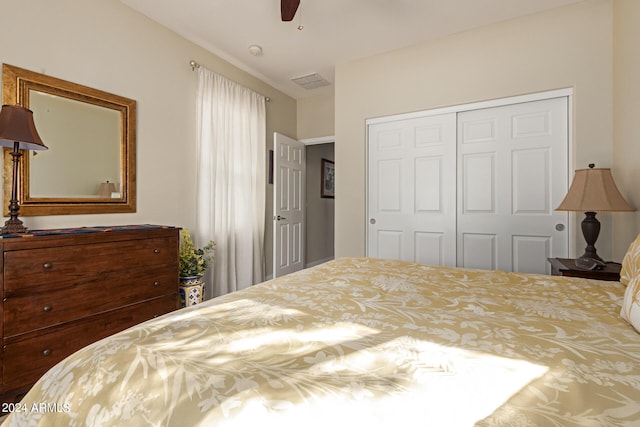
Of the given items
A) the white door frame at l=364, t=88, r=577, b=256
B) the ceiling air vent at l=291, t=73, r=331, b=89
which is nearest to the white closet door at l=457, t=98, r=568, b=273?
the white door frame at l=364, t=88, r=577, b=256

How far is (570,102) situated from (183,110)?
3525 millimetres

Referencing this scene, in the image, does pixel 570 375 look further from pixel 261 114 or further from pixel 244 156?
pixel 261 114

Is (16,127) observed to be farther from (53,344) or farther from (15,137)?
(53,344)

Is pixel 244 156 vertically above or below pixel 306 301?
above

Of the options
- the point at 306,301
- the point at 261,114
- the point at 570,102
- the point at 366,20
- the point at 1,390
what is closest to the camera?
the point at 306,301

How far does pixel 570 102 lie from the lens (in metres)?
2.62

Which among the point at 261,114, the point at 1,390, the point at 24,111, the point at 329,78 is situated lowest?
the point at 1,390

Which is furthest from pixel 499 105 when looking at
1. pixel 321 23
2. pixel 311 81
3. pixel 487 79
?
pixel 311 81

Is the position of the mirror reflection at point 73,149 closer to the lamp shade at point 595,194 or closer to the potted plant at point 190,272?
the potted plant at point 190,272

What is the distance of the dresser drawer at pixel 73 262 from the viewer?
1593 millimetres

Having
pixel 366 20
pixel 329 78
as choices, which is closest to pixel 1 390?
pixel 366 20

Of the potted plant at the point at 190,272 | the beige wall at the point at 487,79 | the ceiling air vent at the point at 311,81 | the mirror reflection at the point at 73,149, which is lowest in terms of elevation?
the potted plant at the point at 190,272

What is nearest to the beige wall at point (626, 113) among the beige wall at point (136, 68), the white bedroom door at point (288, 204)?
the white bedroom door at point (288, 204)

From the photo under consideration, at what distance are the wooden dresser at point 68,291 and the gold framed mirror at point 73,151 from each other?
360 mm
